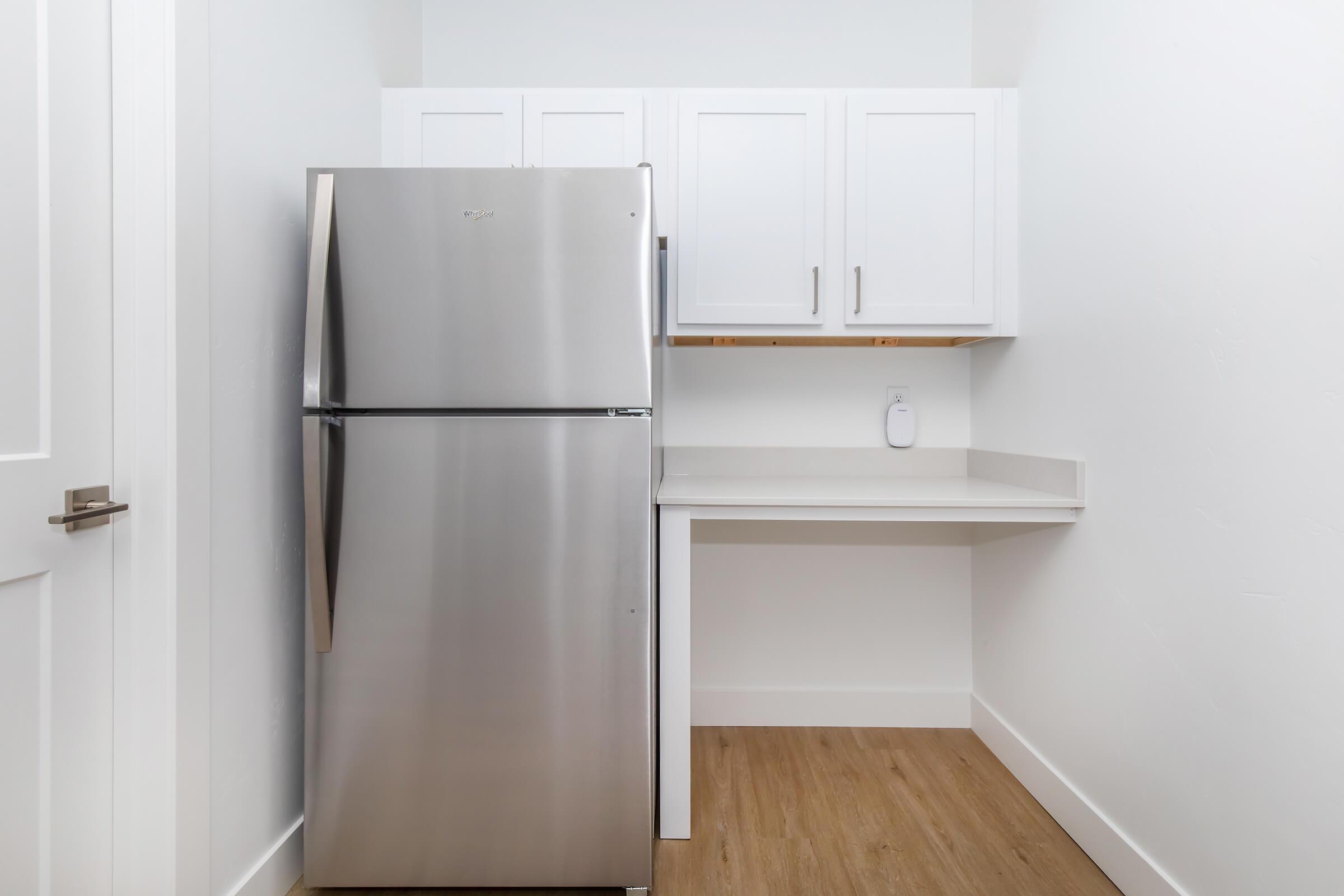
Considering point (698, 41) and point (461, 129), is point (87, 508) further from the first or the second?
point (698, 41)

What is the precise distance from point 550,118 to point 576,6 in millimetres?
629

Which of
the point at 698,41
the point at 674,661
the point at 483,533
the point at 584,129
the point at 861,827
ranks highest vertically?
the point at 698,41

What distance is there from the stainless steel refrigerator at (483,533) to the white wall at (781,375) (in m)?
0.92

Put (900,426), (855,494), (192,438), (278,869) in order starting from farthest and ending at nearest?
A: 1. (900,426)
2. (855,494)
3. (278,869)
4. (192,438)

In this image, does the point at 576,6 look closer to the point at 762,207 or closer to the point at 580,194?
the point at 762,207

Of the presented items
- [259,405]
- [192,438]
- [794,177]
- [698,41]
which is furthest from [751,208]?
[192,438]

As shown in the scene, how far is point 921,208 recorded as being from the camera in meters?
1.94

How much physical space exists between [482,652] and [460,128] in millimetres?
1502

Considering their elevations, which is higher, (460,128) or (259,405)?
(460,128)

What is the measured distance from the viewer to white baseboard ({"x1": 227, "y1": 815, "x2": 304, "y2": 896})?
1.33m

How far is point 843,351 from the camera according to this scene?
2.28 meters

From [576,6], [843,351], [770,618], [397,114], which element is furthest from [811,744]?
[576,6]

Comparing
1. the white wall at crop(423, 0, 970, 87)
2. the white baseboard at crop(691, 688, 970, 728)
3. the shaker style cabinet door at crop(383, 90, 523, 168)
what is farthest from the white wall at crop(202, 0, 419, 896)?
the white baseboard at crop(691, 688, 970, 728)

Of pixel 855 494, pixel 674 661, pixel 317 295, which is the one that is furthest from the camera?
pixel 855 494
